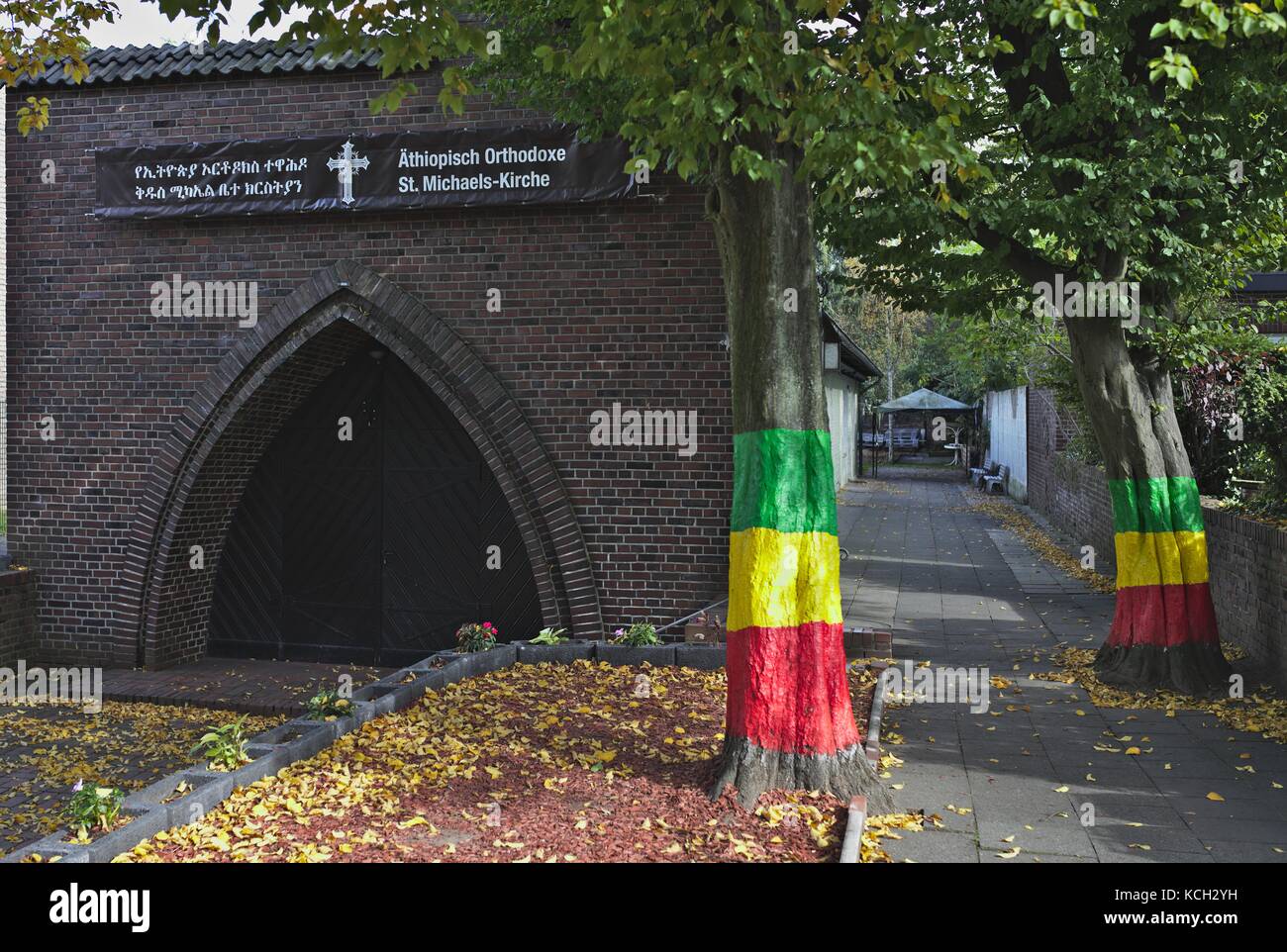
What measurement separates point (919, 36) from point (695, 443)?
4599mm

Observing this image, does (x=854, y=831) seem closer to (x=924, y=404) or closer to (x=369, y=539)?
(x=369, y=539)

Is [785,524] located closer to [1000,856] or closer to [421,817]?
[1000,856]

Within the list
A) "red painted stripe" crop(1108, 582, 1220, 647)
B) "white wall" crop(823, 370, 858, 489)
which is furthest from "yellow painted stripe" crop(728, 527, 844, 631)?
"white wall" crop(823, 370, 858, 489)

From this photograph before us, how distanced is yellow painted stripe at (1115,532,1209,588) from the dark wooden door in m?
5.49

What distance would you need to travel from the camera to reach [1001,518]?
20469mm

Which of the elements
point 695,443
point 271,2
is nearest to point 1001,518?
point 695,443

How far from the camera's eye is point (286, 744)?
5.88 metres

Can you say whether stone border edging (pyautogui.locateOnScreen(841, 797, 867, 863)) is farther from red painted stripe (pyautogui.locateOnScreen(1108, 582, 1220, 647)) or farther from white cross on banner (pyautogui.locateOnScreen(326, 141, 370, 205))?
white cross on banner (pyautogui.locateOnScreen(326, 141, 370, 205))

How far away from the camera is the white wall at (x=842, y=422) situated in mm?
26148

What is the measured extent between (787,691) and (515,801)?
4.50 feet

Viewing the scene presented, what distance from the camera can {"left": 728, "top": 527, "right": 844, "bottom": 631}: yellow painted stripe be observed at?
527cm

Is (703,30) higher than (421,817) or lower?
higher

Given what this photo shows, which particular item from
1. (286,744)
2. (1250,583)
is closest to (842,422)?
(1250,583)

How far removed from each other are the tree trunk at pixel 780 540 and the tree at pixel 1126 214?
210cm
